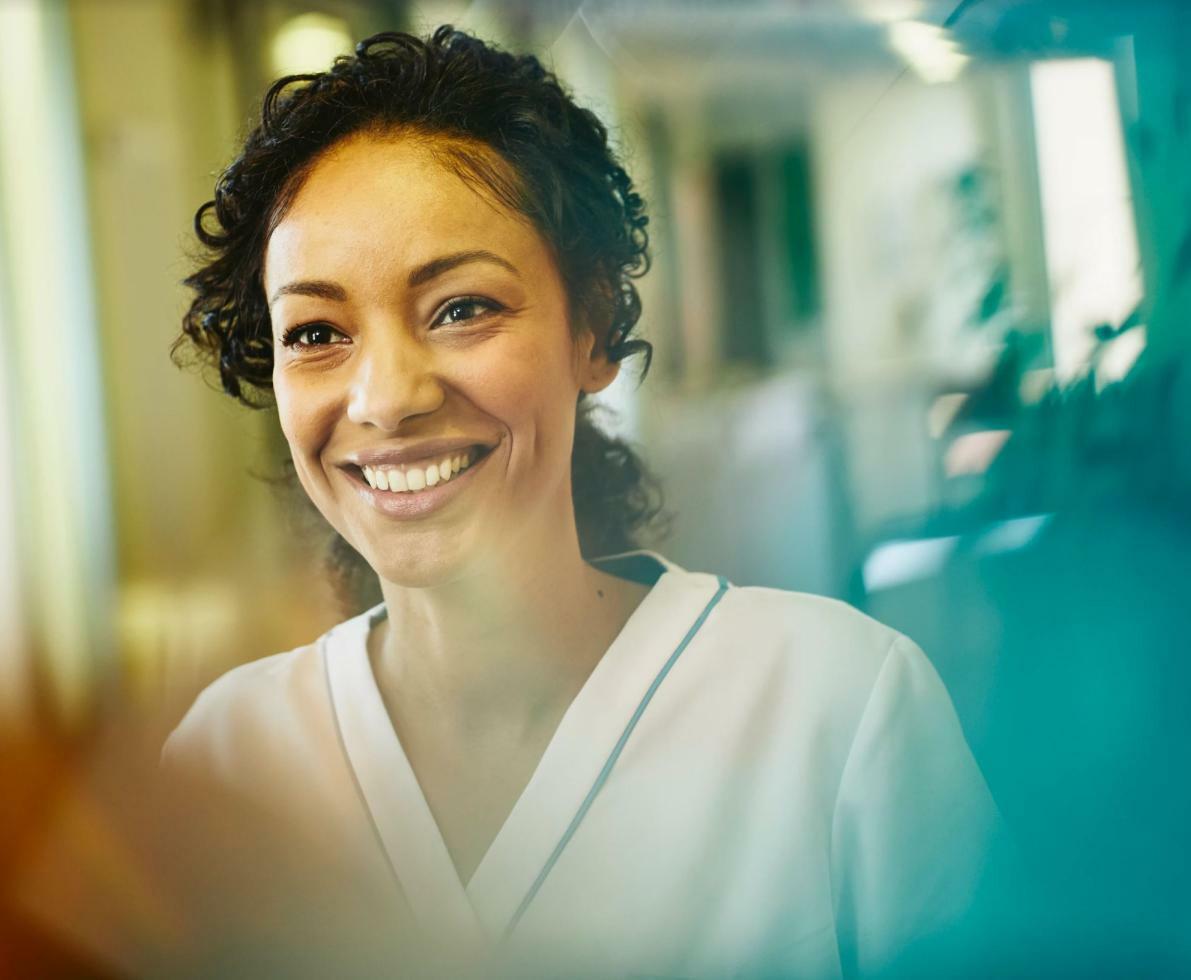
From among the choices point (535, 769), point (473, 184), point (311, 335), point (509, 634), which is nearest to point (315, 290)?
point (311, 335)

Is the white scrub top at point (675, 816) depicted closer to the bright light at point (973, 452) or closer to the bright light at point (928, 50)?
the bright light at point (973, 452)

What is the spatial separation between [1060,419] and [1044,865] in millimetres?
369

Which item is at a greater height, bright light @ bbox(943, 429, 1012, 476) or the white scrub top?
bright light @ bbox(943, 429, 1012, 476)

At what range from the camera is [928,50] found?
81 centimetres

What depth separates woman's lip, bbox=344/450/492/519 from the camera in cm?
76

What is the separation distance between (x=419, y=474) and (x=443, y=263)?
0.16m

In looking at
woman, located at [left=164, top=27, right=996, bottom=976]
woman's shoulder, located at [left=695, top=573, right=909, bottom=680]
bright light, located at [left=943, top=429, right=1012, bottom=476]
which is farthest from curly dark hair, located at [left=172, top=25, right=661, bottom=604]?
bright light, located at [left=943, top=429, right=1012, bottom=476]

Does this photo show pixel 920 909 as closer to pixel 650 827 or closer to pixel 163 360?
pixel 650 827

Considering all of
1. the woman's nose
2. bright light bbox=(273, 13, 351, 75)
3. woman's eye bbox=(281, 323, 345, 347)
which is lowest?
the woman's nose

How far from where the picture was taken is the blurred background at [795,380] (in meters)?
0.79

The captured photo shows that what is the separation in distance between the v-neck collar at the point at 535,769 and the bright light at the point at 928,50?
44 centimetres

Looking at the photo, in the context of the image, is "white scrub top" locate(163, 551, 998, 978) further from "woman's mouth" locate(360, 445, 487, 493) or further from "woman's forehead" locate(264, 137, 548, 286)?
"woman's forehead" locate(264, 137, 548, 286)

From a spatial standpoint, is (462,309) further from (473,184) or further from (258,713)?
(258,713)

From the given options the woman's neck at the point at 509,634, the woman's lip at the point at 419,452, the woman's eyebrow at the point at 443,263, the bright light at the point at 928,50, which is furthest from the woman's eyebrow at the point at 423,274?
the bright light at the point at 928,50
